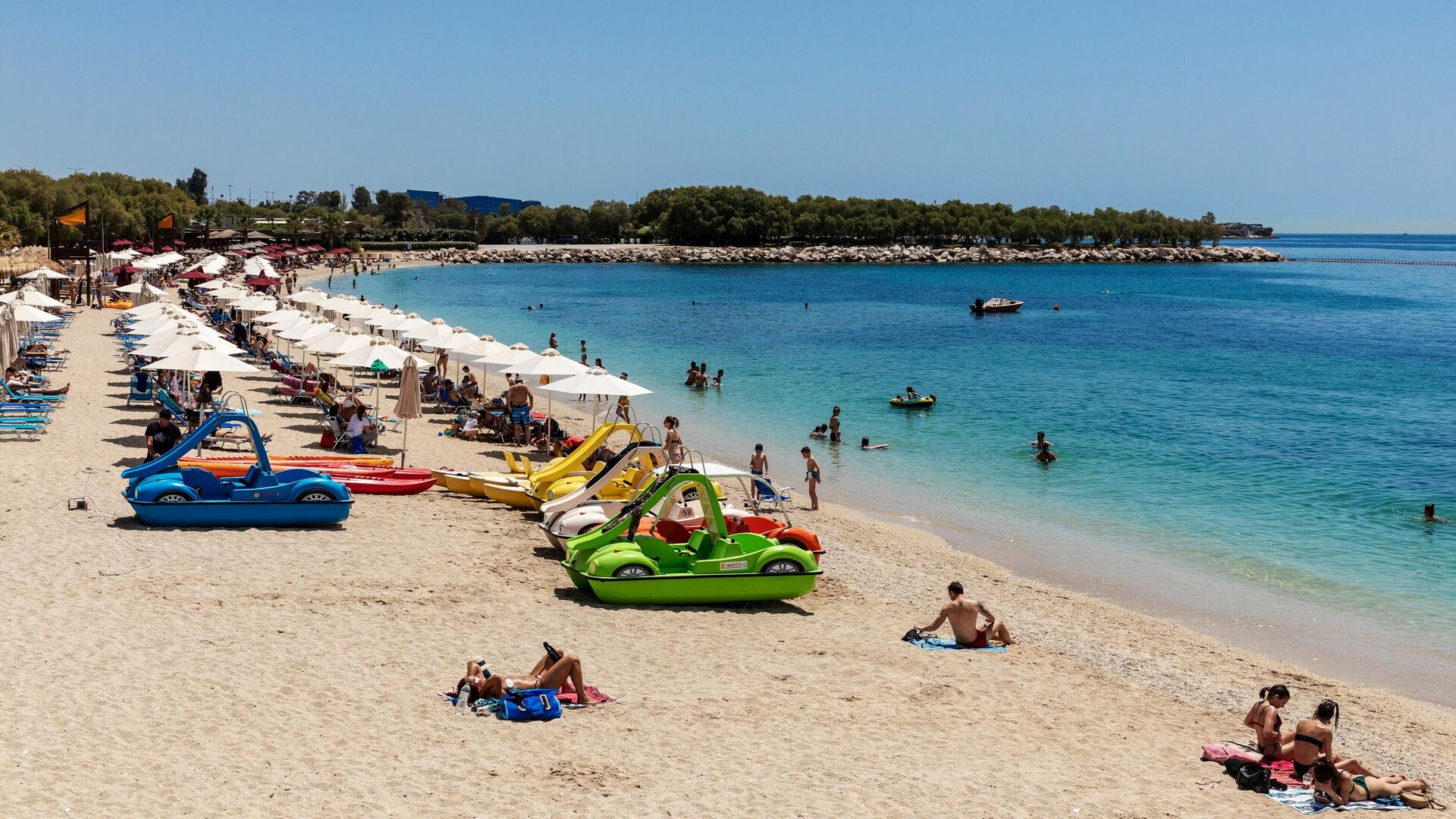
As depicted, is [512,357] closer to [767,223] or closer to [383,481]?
[383,481]

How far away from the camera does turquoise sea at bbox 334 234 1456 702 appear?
16547 millimetres

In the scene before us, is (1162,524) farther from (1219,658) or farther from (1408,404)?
(1408,404)

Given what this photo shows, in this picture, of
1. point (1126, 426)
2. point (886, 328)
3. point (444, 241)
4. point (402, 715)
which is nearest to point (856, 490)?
point (1126, 426)

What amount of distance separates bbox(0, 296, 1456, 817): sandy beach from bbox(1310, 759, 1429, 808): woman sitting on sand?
0.59m

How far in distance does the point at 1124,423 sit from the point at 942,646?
19968 millimetres

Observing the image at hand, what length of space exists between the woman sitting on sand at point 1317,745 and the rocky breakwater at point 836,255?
122990mm

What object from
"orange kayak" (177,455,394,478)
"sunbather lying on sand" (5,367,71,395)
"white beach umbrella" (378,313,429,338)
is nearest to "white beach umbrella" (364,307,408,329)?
"white beach umbrella" (378,313,429,338)

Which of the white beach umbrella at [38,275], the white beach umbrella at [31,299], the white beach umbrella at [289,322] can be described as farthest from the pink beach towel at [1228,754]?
the white beach umbrella at [38,275]

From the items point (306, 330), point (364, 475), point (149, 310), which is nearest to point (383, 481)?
point (364, 475)

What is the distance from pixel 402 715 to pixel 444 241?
14028 centimetres

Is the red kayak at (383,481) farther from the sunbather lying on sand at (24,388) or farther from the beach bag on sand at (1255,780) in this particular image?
the beach bag on sand at (1255,780)

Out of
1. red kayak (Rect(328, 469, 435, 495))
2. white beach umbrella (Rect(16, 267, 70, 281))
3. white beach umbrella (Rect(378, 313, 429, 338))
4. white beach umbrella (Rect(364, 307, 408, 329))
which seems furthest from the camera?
white beach umbrella (Rect(16, 267, 70, 281))

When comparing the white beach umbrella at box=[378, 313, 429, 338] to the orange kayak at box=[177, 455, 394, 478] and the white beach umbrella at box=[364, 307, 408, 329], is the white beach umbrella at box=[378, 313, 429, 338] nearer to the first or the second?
the white beach umbrella at box=[364, 307, 408, 329]

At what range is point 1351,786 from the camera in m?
8.60
